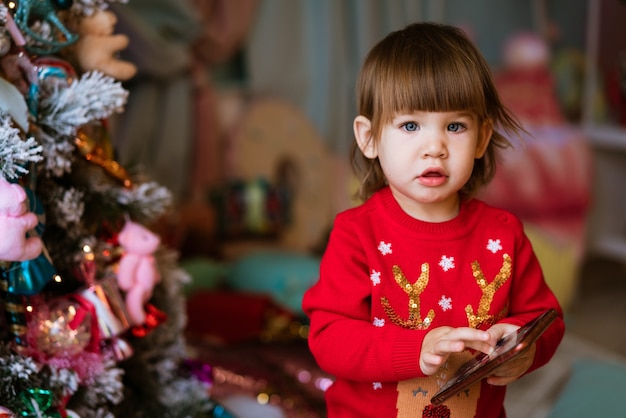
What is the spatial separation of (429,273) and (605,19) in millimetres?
2240

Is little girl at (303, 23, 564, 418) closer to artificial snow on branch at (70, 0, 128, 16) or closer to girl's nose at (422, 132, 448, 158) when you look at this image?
girl's nose at (422, 132, 448, 158)

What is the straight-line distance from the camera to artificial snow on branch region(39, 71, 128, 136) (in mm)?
1138

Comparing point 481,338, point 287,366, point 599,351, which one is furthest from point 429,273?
point 599,351

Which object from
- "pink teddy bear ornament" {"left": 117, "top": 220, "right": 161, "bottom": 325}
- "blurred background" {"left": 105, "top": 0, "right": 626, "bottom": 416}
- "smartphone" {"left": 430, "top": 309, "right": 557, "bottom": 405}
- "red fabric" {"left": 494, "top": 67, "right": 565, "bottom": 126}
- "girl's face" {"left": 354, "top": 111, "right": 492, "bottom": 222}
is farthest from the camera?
"red fabric" {"left": 494, "top": 67, "right": 565, "bottom": 126}

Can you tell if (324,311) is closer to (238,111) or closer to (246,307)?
(246,307)

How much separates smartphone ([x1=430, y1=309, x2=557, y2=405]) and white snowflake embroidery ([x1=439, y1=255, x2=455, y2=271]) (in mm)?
121

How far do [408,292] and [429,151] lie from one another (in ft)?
0.62

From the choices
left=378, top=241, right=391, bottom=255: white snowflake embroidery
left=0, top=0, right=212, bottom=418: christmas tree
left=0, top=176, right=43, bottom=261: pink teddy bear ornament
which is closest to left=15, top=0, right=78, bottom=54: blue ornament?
left=0, top=0, right=212, bottom=418: christmas tree

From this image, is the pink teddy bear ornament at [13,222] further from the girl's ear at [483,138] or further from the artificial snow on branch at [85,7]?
the girl's ear at [483,138]

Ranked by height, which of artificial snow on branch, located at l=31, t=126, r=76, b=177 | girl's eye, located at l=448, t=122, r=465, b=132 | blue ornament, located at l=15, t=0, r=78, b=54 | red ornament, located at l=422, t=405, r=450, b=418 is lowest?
red ornament, located at l=422, t=405, r=450, b=418

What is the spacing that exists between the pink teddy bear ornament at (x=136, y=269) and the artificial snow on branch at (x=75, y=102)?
0.70 ft

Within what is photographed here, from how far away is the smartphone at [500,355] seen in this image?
2.67 ft

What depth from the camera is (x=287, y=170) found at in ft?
9.69

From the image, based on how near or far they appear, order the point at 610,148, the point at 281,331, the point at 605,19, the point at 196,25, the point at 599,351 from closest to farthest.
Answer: the point at 281,331
the point at 599,351
the point at 196,25
the point at 605,19
the point at 610,148
